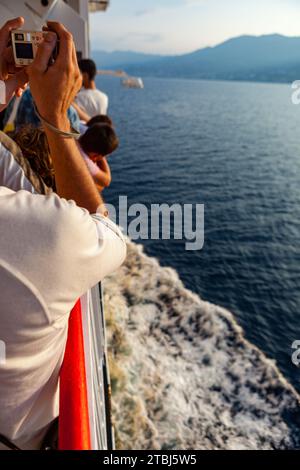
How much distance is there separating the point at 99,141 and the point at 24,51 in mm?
2171

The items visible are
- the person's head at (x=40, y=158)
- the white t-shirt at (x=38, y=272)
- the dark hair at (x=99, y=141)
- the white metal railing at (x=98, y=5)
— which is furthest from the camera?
the white metal railing at (x=98, y=5)

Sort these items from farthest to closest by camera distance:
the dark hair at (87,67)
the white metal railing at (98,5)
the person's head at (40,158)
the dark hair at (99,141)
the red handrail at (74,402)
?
the white metal railing at (98,5)
the dark hair at (87,67)
the dark hair at (99,141)
the person's head at (40,158)
the red handrail at (74,402)

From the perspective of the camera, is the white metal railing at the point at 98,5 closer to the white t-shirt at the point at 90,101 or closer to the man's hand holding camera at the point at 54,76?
the white t-shirt at the point at 90,101

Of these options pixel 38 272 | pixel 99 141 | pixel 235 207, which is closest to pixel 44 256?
pixel 38 272

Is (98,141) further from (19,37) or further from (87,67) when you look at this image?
(87,67)

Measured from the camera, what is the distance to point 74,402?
1305mm

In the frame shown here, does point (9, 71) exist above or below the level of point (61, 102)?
above

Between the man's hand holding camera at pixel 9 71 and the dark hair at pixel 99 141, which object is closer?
the man's hand holding camera at pixel 9 71

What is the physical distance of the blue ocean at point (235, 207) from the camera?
1307 centimetres

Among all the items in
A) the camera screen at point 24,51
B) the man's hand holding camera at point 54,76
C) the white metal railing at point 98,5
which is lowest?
the man's hand holding camera at point 54,76

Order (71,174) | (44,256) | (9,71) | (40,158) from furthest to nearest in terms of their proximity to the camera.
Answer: (40,158), (9,71), (71,174), (44,256)

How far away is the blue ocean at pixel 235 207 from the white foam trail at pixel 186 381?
153 cm

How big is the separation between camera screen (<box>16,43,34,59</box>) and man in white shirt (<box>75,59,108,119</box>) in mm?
4381

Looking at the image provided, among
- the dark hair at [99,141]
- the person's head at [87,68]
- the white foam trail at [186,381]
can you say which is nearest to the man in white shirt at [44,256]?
the dark hair at [99,141]
